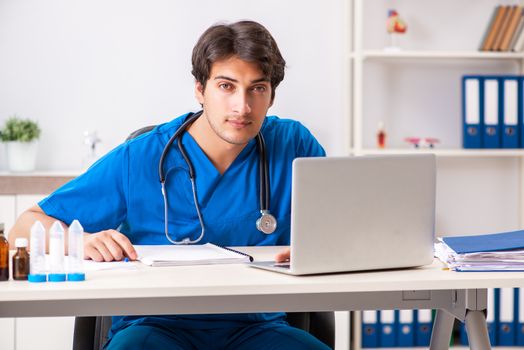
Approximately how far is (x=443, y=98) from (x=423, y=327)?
0.96 metres

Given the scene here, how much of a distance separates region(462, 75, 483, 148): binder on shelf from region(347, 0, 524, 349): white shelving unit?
20cm

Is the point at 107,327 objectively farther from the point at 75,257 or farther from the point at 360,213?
the point at 360,213

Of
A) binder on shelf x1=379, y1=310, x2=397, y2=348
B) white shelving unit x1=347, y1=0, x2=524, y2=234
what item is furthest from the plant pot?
binder on shelf x1=379, y1=310, x2=397, y2=348

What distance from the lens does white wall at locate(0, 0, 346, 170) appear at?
3.32 m

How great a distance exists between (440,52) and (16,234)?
1.95m

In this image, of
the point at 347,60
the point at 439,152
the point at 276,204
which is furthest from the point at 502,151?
the point at 276,204

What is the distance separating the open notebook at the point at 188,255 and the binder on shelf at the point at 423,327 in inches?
65.3

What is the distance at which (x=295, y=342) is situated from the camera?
1.80 m

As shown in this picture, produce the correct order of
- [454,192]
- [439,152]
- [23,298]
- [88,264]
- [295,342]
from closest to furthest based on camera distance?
[23,298] → [88,264] → [295,342] → [439,152] → [454,192]

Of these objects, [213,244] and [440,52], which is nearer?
[213,244]

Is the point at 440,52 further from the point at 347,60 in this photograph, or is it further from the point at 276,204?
the point at 276,204

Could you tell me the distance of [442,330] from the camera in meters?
1.92

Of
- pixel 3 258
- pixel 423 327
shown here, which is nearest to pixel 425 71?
pixel 423 327

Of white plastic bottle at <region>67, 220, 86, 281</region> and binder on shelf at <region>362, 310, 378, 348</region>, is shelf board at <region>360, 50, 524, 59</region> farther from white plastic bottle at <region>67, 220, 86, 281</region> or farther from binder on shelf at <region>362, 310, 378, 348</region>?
white plastic bottle at <region>67, 220, 86, 281</region>
